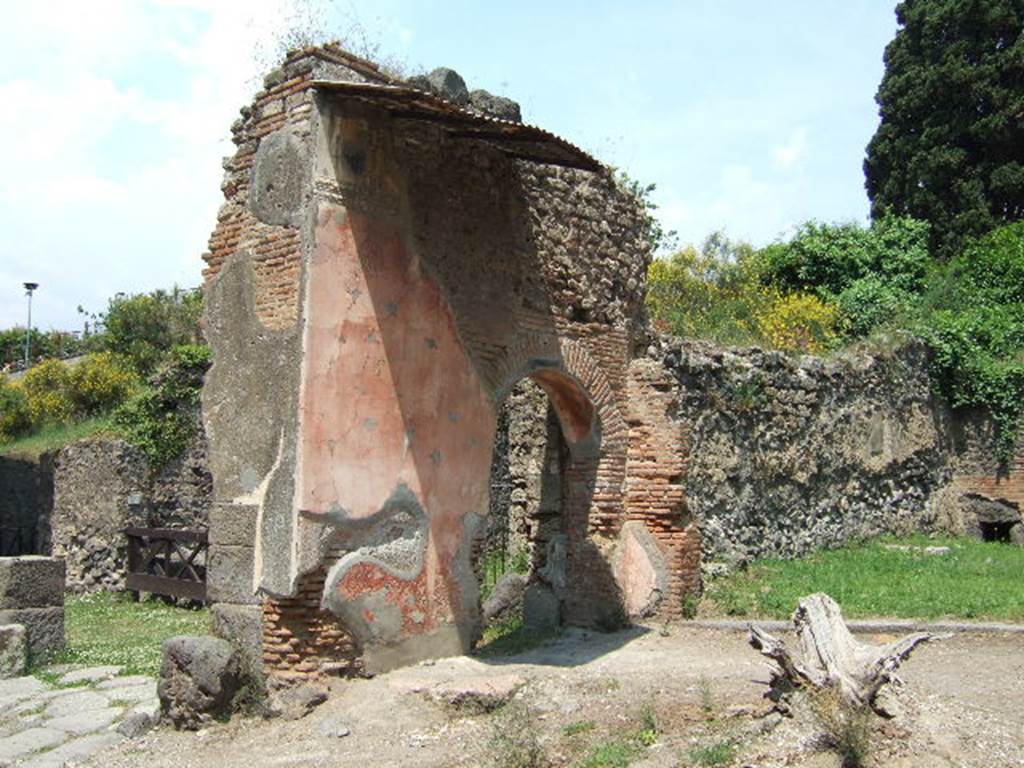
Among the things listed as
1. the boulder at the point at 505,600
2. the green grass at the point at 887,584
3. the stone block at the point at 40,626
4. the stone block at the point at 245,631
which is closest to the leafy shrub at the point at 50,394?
the stone block at the point at 40,626

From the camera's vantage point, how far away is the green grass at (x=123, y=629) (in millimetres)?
9109

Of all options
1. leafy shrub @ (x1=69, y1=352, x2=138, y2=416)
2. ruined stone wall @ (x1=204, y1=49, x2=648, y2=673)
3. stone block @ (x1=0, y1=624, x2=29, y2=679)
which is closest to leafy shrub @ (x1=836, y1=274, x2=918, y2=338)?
ruined stone wall @ (x1=204, y1=49, x2=648, y2=673)

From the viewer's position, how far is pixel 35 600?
9.27 meters

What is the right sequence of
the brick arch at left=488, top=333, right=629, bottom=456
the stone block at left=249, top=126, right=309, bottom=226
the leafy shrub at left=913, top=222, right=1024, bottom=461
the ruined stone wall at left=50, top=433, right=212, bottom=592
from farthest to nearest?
the leafy shrub at left=913, top=222, right=1024, bottom=461 → the ruined stone wall at left=50, top=433, right=212, bottom=592 → the brick arch at left=488, top=333, right=629, bottom=456 → the stone block at left=249, top=126, right=309, bottom=226

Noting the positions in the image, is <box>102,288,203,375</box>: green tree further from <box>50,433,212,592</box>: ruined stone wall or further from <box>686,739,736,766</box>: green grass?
<box>686,739,736,766</box>: green grass

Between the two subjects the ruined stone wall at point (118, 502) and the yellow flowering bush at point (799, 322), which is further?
the yellow flowering bush at point (799, 322)

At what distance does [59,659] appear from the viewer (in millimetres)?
9164

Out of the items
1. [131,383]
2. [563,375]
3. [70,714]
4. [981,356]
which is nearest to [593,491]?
[563,375]

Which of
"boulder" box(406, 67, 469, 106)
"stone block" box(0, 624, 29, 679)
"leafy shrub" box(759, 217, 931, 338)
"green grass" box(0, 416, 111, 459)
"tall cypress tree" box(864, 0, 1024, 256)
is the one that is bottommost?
"stone block" box(0, 624, 29, 679)

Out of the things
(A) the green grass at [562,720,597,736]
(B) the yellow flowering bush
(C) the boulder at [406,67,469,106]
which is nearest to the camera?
(A) the green grass at [562,720,597,736]

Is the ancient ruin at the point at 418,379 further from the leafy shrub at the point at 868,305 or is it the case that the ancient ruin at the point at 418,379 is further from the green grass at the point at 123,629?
the leafy shrub at the point at 868,305

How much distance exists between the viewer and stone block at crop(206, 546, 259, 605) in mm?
6906

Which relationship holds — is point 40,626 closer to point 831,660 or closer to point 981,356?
point 831,660

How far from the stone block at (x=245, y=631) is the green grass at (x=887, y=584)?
426 centimetres
